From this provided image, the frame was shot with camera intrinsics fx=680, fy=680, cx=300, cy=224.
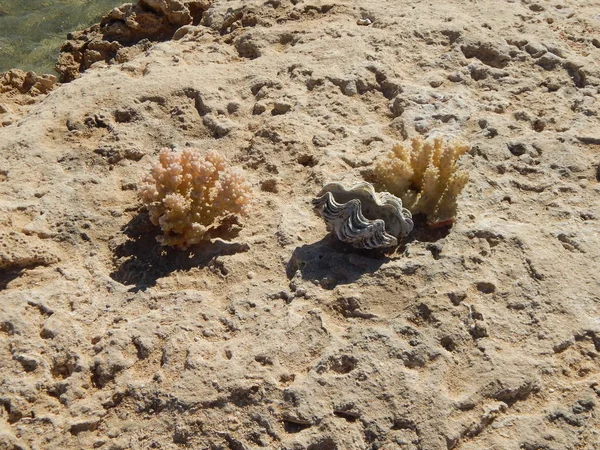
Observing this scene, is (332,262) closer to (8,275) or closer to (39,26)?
(8,275)

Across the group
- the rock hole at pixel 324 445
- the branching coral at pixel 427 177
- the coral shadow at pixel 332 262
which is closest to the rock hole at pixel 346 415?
the rock hole at pixel 324 445

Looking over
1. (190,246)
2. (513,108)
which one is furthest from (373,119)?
(190,246)

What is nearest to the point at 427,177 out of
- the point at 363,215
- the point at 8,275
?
the point at 363,215

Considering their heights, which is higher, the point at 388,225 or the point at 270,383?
the point at 388,225

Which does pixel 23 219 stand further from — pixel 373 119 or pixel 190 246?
pixel 373 119

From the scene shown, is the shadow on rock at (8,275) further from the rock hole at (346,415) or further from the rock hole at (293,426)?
the rock hole at (346,415)

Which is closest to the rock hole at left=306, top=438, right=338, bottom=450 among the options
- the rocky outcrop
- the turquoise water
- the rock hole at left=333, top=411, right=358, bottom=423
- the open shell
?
the rock hole at left=333, top=411, right=358, bottom=423

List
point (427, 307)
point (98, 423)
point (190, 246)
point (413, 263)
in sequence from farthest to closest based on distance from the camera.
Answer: point (190, 246) < point (413, 263) < point (427, 307) < point (98, 423)

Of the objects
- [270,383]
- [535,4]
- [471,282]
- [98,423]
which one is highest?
[535,4]
